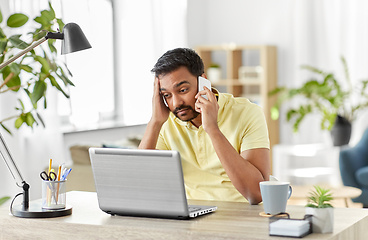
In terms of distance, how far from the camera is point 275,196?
152 centimetres

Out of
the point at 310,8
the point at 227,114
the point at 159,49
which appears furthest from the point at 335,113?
the point at 227,114

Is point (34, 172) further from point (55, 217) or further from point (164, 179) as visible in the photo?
point (164, 179)

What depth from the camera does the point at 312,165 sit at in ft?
19.4

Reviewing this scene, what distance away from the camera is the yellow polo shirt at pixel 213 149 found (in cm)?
202

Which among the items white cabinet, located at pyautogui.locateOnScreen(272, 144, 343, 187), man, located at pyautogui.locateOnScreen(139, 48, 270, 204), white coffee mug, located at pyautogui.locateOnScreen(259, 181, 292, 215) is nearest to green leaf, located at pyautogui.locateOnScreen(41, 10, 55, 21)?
man, located at pyautogui.locateOnScreen(139, 48, 270, 204)

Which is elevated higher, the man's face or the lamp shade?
the lamp shade

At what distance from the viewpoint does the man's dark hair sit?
79.4 inches

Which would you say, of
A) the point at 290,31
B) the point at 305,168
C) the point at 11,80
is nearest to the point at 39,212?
the point at 11,80

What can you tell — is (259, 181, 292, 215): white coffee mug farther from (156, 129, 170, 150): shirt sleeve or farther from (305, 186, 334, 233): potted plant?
(156, 129, 170, 150): shirt sleeve

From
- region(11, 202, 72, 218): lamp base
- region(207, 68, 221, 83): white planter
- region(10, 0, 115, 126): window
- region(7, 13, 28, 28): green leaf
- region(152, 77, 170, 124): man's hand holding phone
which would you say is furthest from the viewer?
region(207, 68, 221, 83): white planter

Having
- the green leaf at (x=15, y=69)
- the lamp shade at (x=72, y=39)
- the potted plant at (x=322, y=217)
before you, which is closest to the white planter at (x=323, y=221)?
the potted plant at (x=322, y=217)

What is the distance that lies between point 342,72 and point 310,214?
4.83m

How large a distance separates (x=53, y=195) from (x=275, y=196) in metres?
0.70

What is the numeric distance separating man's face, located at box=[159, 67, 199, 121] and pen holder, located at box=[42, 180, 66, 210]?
0.56 m
